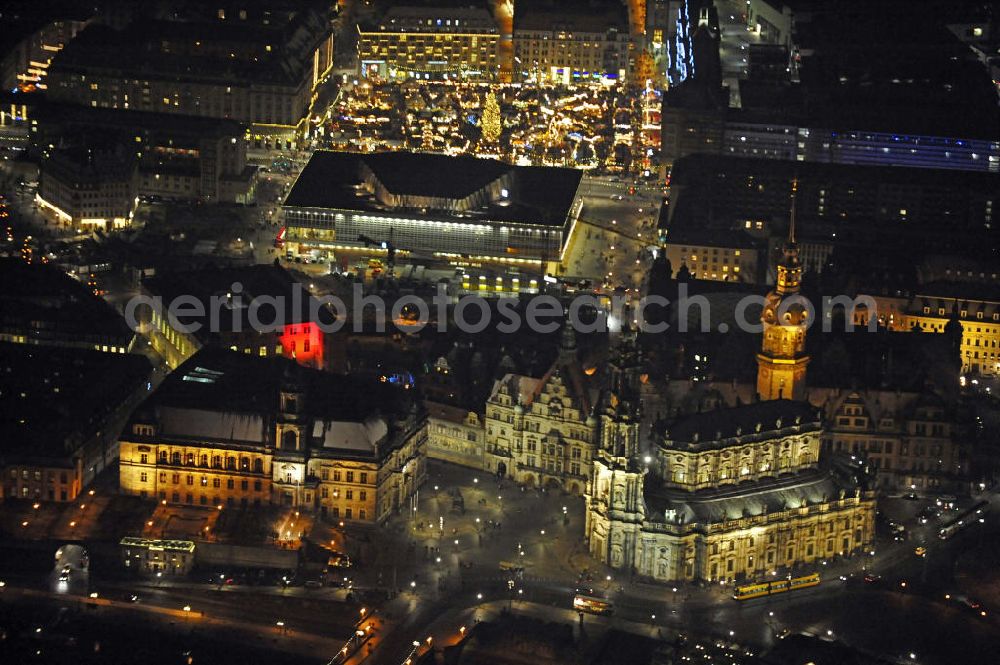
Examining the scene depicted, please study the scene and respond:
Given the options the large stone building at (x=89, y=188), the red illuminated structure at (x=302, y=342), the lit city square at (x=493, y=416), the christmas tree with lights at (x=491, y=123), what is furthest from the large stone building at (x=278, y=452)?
the christmas tree with lights at (x=491, y=123)

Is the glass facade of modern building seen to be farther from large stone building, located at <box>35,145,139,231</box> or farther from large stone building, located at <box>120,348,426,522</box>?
large stone building, located at <box>120,348,426,522</box>

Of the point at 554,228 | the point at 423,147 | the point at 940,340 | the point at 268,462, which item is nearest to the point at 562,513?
the point at 268,462

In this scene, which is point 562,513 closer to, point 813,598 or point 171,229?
point 813,598

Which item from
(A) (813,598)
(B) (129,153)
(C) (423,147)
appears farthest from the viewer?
(C) (423,147)

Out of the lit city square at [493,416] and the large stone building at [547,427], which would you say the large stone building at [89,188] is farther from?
the large stone building at [547,427]

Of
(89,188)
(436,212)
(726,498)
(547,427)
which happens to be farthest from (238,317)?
(726,498)

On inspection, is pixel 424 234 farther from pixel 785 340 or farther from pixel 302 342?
pixel 785 340

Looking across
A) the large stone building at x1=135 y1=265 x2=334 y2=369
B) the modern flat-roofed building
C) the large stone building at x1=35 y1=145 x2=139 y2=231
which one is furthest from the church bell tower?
the large stone building at x1=35 y1=145 x2=139 y2=231
